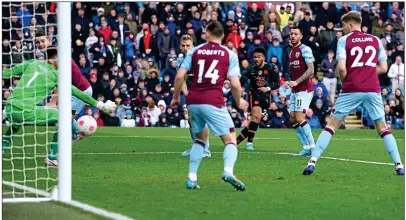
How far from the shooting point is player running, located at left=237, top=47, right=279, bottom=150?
17484 millimetres

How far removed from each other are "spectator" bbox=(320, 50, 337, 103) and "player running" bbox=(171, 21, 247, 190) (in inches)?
725

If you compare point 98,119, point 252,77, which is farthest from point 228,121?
point 98,119

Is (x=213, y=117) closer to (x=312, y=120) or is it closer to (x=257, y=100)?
(x=257, y=100)

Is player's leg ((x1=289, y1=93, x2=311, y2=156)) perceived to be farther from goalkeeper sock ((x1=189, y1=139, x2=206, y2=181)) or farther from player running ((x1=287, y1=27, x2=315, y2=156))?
goalkeeper sock ((x1=189, y1=139, x2=206, y2=181))

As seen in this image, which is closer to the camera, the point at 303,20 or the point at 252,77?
the point at 252,77

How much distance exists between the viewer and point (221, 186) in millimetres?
11039

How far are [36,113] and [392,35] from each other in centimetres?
1891

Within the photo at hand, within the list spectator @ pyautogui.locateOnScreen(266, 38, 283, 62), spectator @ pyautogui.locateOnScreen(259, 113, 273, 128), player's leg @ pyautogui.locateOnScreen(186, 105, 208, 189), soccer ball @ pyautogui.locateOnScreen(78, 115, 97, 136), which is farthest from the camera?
spectator @ pyautogui.locateOnScreen(266, 38, 283, 62)

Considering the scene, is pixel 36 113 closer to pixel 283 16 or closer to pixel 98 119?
pixel 98 119

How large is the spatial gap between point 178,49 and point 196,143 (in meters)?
17.7

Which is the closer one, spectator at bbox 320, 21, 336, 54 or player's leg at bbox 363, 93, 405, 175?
player's leg at bbox 363, 93, 405, 175

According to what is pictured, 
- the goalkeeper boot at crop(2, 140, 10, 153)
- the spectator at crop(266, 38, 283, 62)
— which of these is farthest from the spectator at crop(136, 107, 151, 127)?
the goalkeeper boot at crop(2, 140, 10, 153)

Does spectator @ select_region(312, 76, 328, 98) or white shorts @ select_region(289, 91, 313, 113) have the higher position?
Result: white shorts @ select_region(289, 91, 313, 113)

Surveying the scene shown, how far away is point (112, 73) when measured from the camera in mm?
27844
